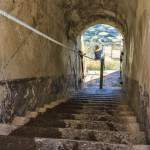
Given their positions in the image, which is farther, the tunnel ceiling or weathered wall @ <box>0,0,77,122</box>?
the tunnel ceiling

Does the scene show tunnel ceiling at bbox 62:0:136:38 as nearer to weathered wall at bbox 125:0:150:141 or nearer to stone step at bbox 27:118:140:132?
weathered wall at bbox 125:0:150:141

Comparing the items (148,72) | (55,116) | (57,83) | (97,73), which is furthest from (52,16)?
(97,73)

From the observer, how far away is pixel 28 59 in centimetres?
306

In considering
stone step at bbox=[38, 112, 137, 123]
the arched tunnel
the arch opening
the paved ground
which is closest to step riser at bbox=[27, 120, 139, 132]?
the arched tunnel

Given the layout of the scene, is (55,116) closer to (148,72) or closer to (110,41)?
(148,72)

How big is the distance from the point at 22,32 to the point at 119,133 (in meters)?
1.43

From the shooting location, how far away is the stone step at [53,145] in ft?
5.59

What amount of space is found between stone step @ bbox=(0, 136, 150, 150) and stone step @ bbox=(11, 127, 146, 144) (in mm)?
244

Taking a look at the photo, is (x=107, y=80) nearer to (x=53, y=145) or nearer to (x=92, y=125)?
(x=92, y=125)

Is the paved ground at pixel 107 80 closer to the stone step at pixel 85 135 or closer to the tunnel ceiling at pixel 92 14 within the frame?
the tunnel ceiling at pixel 92 14

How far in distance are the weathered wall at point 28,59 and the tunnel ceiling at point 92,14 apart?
30.1 inches

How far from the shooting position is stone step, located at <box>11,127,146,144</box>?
1984 millimetres

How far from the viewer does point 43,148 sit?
5.77ft

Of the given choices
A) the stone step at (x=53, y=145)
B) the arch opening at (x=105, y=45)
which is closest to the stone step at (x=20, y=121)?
the stone step at (x=53, y=145)
